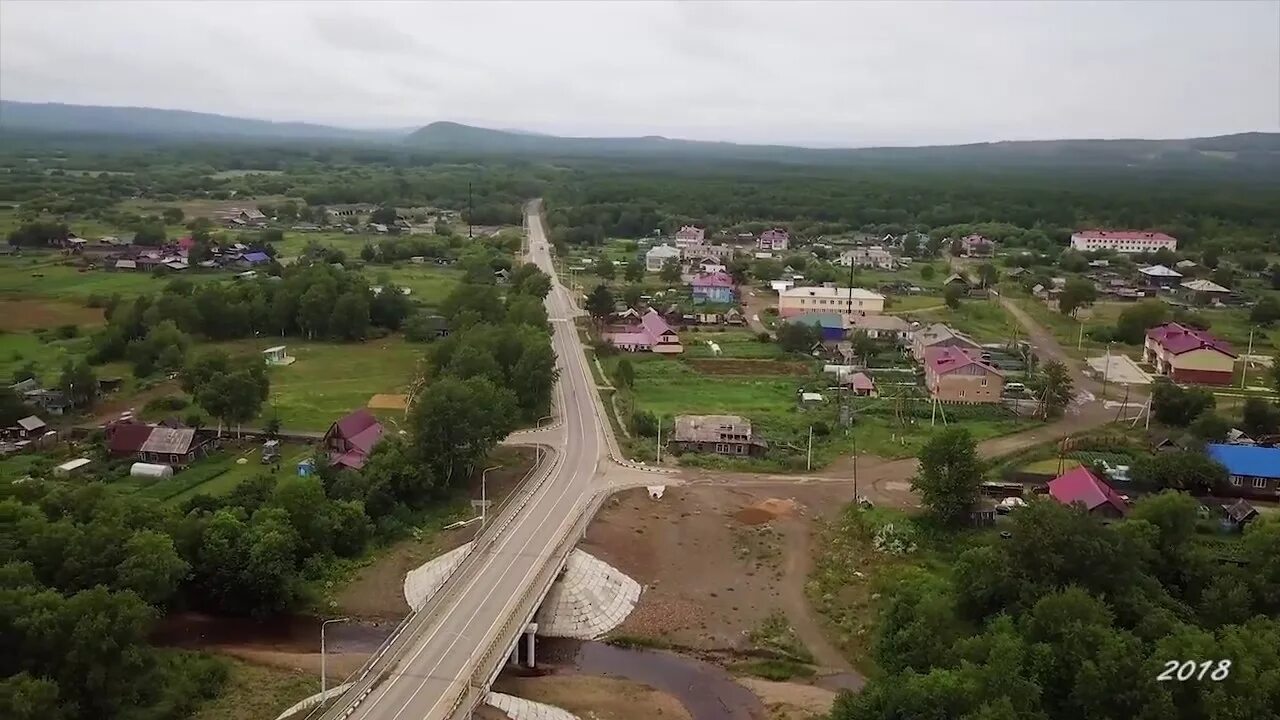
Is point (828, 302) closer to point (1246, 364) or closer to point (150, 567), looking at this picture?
point (1246, 364)

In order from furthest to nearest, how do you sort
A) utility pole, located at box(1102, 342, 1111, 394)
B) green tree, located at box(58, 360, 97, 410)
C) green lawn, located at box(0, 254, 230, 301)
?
1. green lawn, located at box(0, 254, 230, 301)
2. utility pole, located at box(1102, 342, 1111, 394)
3. green tree, located at box(58, 360, 97, 410)

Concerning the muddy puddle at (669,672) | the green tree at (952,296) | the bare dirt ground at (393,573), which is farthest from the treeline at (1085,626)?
the green tree at (952,296)

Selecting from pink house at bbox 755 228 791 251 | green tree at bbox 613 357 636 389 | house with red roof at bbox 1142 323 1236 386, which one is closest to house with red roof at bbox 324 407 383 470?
green tree at bbox 613 357 636 389

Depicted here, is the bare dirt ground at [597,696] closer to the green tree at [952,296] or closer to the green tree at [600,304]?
the green tree at [600,304]

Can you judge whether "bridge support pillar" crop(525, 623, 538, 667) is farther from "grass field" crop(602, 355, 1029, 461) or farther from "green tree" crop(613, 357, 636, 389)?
"green tree" crop(613, 357, 636, 389)

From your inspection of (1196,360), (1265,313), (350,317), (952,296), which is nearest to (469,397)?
(350,317)
